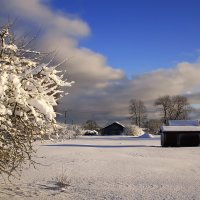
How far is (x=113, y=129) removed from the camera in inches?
4540

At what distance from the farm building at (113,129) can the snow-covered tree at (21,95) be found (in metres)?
103

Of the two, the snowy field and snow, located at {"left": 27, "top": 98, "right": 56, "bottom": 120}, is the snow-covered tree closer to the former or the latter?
snow, located at {"left": 27, "top": 98, "right": 56, "bottom": 120}

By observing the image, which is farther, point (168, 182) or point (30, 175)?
point (30, 175)

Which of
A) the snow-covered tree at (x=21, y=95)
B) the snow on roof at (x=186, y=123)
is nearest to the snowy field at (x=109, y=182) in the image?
the snow-covered tree at (x=21, y=95)

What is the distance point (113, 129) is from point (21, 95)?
106 meters

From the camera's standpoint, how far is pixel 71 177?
1473 centimetres

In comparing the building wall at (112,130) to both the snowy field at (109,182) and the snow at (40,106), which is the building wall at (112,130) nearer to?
the snowy field at (109,182)

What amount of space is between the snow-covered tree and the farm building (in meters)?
103

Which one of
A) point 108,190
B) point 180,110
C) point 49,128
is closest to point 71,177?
point 108,190

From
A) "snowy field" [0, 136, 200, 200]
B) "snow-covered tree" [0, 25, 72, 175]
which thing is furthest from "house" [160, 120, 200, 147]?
"snow-covered tree" [0, 25, 72, 175]

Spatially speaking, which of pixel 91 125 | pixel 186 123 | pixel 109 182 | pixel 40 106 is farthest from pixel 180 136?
pixel 91 125

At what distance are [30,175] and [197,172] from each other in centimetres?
632

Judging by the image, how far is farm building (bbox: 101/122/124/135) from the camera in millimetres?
114562

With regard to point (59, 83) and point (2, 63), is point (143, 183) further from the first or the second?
point (2, 63)
